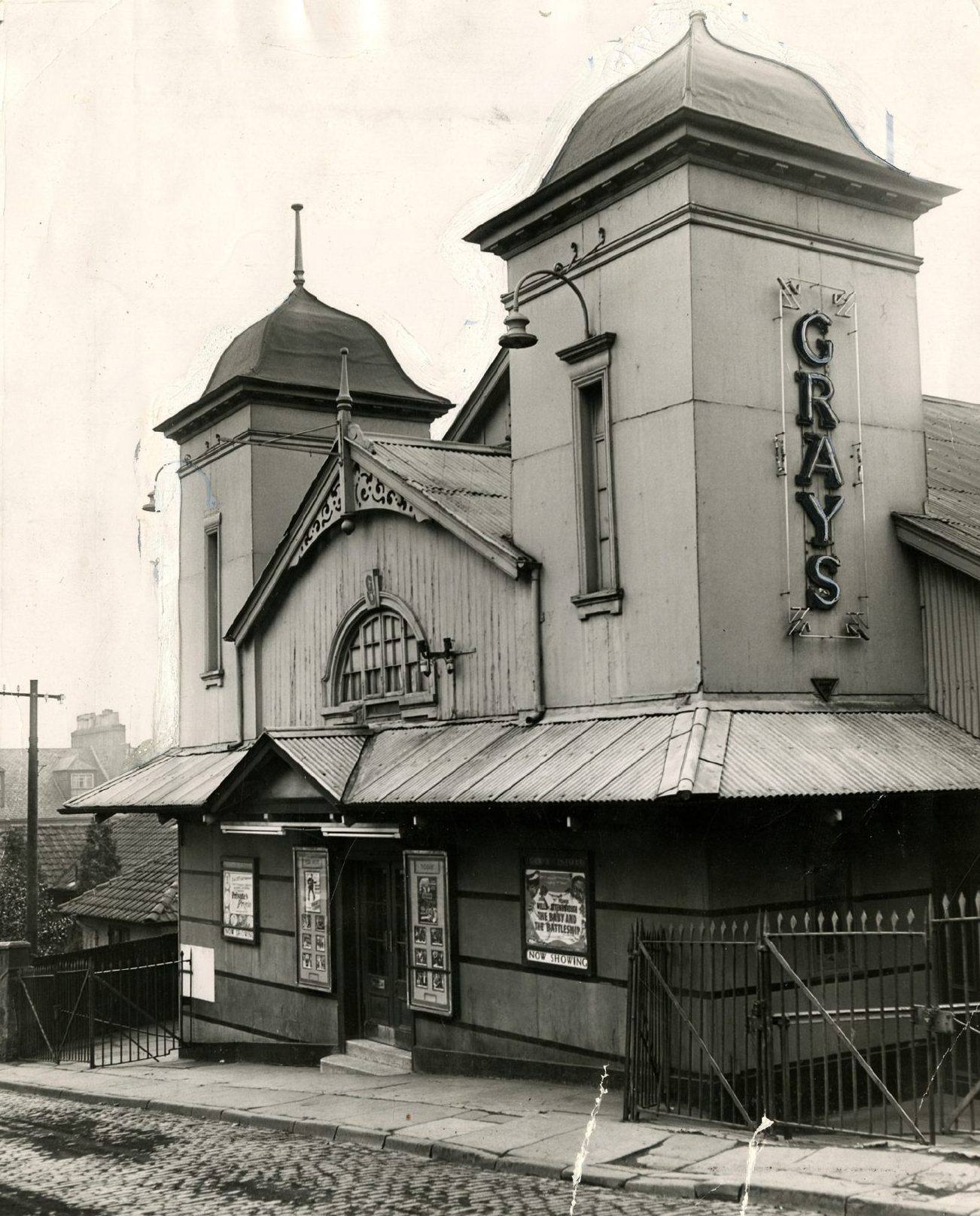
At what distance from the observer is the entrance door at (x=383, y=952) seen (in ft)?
53.4

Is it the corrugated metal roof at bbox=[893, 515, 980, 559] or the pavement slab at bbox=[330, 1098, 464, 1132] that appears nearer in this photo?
the pavement slab at bbox=[330, 1098, 464, 1132]

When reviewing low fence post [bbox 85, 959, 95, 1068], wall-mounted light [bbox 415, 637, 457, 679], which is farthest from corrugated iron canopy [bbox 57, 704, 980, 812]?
low fence post [bbox 85, 959, 95, 1068]

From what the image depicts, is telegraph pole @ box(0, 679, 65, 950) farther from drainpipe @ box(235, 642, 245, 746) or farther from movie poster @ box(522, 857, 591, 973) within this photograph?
movie poster @ box(522, 857, 591, 973)

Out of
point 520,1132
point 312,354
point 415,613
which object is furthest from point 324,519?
point 520,1132

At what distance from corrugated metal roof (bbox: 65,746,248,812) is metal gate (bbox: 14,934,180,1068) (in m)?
2.39

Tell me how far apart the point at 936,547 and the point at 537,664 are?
4.08m

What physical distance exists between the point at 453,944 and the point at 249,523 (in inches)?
349

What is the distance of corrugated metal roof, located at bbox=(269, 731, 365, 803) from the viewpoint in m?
15.5

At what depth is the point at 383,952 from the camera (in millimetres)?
16656

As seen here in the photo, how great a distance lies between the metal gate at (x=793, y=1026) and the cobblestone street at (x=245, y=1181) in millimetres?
1740

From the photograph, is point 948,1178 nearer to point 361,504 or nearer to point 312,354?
point 361,504

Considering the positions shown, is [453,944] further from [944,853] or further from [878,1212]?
[878,1212]

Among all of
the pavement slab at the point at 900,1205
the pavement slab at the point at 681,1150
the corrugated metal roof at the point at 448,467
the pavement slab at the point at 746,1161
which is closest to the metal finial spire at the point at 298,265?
the corrugated metal roof at the point at 448,467

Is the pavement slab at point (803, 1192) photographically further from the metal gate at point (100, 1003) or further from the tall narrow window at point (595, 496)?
the metal gate at point (100, 1003)
